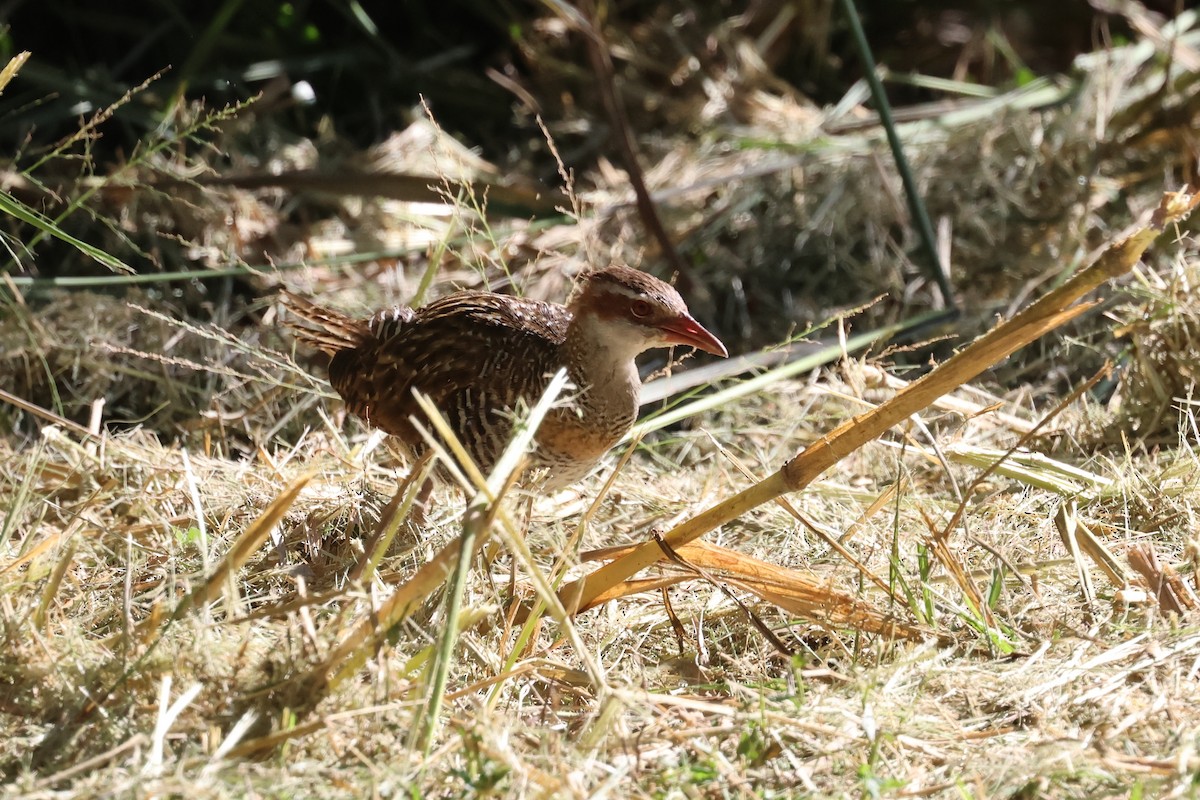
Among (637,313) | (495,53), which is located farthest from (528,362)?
(495,53)

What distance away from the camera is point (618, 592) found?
2758 mm

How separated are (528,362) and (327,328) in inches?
27.9

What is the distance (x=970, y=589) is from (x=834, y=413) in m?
1.08

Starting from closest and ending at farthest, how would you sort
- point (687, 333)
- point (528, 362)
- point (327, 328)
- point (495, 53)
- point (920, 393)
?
point (920, 393) < point (687, 333) < point (528, 362) < point (327, 328) < point (495, 53)

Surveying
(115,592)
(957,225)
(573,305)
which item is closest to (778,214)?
(957,225)

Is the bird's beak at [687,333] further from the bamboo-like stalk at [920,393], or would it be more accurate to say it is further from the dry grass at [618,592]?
the bamboo-like stalk at [920,393]

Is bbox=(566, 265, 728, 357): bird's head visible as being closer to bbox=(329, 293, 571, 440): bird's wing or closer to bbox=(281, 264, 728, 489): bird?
bbox=(281, 264, 728, 489): bird

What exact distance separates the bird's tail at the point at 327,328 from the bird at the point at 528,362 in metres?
0.08

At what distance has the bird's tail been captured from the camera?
3.47 meters

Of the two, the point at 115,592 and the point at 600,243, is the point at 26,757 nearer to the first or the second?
the point at 115,592

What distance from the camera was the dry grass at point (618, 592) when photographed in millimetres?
2154

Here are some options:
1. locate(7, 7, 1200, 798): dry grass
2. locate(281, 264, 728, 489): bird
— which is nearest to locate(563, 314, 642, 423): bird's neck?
locate(281, 264, 728, 489): bird

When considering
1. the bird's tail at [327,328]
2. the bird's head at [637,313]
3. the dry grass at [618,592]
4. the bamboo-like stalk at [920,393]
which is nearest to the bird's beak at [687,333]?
the bird's head at [637,313]

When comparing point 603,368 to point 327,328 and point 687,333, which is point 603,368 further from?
point 327,328
